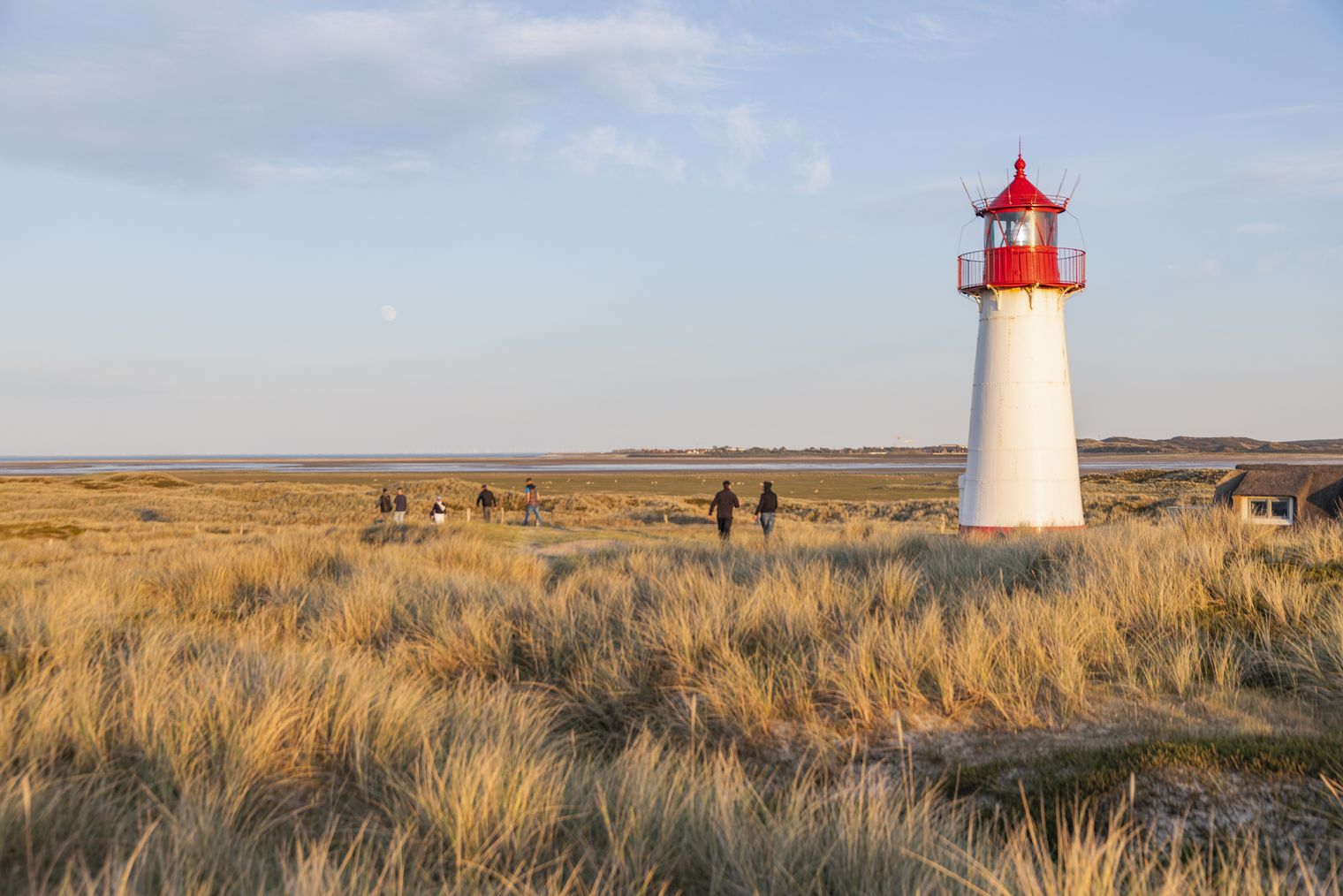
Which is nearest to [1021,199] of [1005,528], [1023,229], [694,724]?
[1023,229]

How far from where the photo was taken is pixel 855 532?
22234mm

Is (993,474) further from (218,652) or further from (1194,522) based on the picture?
(218,652)

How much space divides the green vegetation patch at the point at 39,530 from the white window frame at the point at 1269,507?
3022 centimetres

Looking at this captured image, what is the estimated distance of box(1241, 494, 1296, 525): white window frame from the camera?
20609mm

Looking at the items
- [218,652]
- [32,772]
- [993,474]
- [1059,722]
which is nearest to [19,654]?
[218,652]

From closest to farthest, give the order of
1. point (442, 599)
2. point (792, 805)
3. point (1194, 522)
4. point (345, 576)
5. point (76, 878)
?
point (76, 878)
point (792, 805)
point (442, 599)
point (345, 576)
point (1194, 522)

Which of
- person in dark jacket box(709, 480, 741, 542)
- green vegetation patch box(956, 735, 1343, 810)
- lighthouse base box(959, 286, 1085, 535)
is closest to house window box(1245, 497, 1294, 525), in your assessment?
lighthouse base box(959, 286, 1085, 535)

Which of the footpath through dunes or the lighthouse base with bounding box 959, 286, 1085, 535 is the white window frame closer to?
the lighthouse base with bounding box 959, 286, 1085, 535

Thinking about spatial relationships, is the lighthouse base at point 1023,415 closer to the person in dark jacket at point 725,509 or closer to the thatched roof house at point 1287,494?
the thatched roof house at point 1287,494

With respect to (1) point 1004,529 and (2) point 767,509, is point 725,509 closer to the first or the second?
(2) point 767,509

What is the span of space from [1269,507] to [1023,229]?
834 cm

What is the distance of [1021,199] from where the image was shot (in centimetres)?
1864

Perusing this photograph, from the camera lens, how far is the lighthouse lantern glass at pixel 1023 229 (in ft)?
61.8

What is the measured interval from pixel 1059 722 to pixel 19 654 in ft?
24.6
